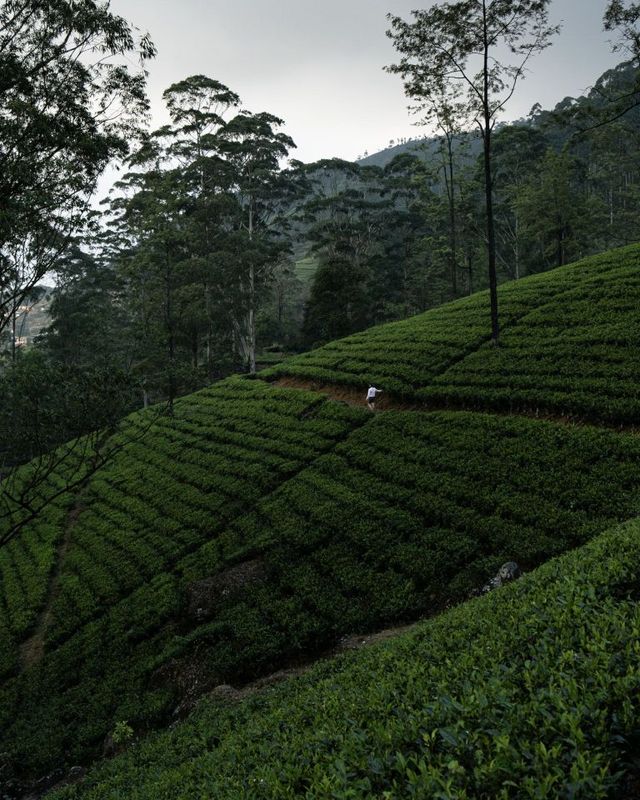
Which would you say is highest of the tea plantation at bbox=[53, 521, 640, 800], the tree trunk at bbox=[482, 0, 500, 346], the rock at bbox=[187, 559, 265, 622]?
the tree trunk at bbox=[482, 0, 500, 346]

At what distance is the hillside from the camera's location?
14.1 feet

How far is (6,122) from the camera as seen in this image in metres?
12.6

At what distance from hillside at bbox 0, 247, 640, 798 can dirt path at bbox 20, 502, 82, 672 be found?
0.34ft

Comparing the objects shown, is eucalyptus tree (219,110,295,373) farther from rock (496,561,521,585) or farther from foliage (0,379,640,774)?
rock (496,561,521,585)

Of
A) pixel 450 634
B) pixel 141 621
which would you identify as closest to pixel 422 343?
pixel 141 621

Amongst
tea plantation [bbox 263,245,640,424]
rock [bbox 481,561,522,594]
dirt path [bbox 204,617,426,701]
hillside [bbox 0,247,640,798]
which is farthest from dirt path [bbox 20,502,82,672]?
A: tea plantation [bbox 263,245,640,424]

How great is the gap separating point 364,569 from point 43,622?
1243 cm

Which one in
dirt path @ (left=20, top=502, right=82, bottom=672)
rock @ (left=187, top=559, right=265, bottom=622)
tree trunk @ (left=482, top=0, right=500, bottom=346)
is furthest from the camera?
tree trunk @ (left=482, top=0, right=500, bottom=346)

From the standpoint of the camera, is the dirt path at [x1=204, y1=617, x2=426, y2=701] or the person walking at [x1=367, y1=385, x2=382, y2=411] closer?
the dirt path at [x1=204, y1=617, x2=426, y2=701]

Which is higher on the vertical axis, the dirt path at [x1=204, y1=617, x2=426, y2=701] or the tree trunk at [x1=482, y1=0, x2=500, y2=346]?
the tree trunk at [x1=482, y1=0, x2=500, y2=346]

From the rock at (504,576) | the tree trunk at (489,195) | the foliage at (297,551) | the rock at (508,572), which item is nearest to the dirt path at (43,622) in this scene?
the foliage at (297,551)

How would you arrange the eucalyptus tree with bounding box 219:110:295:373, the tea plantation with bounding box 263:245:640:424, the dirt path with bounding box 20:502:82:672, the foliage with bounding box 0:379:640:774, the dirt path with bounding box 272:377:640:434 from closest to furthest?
the foliage with bounding box 0:379:640:774 → the dirt path with bounding box 272:377:640:434 → the dirt path with bounding box 20:502:82:672 → the tea plantation with bounding box 263:245:640:424 → the eucalyptus tree with bounding box 219:110:295:373

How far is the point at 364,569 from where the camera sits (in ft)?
41.0

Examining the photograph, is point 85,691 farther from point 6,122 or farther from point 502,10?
point 502,10
